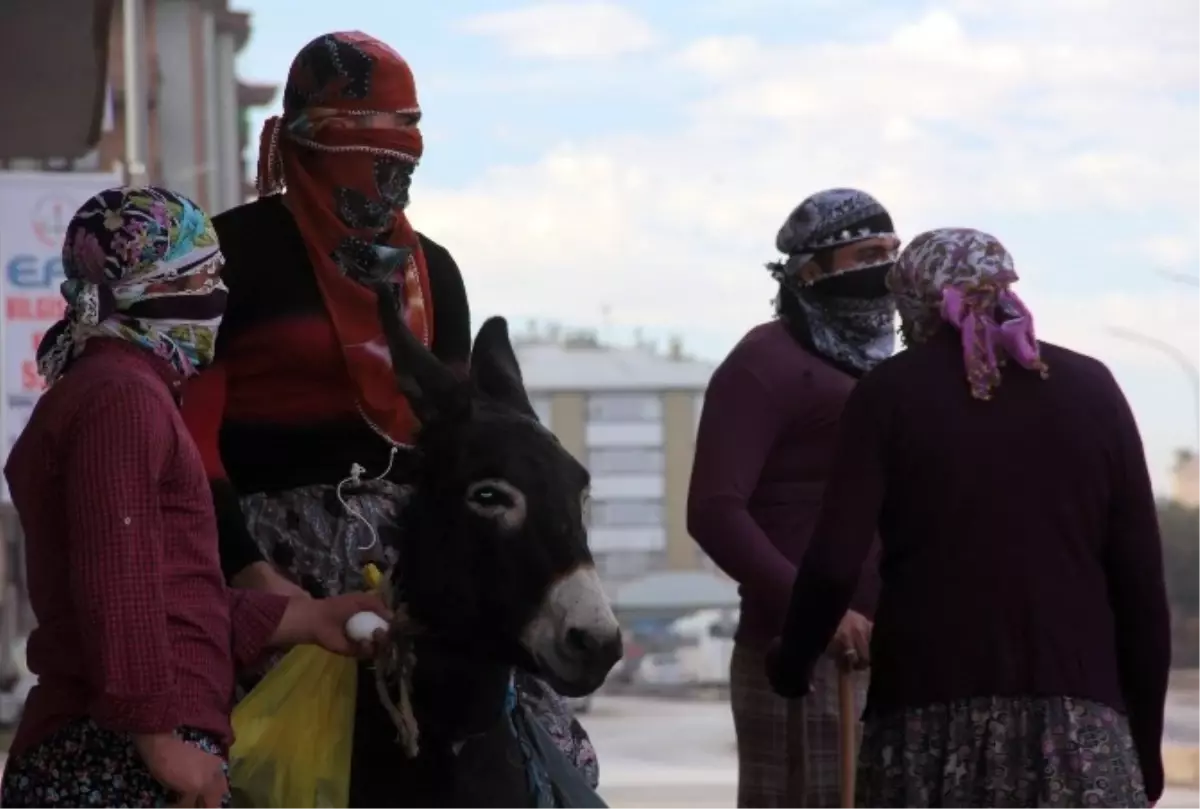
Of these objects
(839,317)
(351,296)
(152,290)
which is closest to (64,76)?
(839,317)

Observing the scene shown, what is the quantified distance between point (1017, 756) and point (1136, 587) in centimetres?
41

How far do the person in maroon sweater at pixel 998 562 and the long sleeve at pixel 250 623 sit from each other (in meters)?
1.39

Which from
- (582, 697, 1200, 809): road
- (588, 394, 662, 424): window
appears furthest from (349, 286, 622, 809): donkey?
(588, 394, 662, 424): window

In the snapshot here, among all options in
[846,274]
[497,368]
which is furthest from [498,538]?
[846,274]

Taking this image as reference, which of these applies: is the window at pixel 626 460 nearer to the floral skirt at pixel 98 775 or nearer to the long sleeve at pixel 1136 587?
the long sleeve at pixel 1136 587

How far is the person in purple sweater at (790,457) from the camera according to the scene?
5.75 meters

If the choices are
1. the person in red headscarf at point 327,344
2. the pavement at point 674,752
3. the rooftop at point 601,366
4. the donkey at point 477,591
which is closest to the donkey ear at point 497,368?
the donkey at point 477,591

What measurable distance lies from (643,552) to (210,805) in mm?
91041

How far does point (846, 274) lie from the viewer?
238 inches

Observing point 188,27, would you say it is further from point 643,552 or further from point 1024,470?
point 1024,470

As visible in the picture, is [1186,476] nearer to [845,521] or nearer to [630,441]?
[630,441]

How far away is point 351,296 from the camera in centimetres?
438

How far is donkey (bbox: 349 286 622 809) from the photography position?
147 inches

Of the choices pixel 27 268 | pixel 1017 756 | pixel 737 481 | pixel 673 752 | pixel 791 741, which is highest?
pixel 737 481
